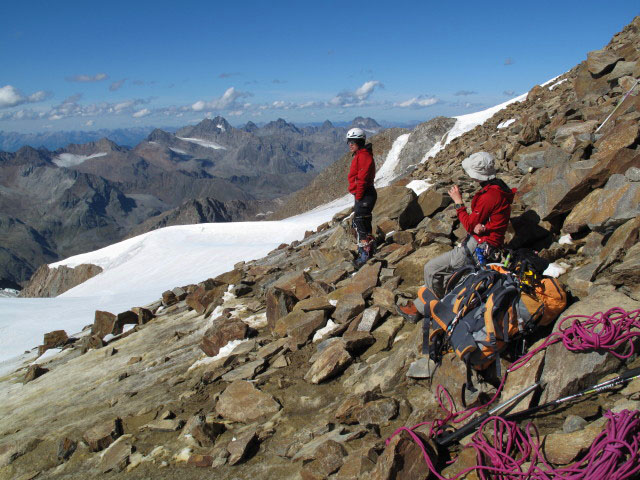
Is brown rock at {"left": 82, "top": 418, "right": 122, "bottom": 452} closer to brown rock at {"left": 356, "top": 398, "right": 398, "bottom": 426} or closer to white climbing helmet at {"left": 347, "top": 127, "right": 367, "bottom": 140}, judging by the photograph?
brown rock at {"left": 356, "top": 398, "right": 398, "bottom": 426}

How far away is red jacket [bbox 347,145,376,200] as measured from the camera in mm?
11641

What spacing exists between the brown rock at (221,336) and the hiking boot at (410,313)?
13.7 ft

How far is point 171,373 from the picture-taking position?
10.4 meters

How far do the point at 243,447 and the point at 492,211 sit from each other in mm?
5695

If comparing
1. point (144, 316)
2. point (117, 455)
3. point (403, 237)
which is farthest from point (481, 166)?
point (144, 316)

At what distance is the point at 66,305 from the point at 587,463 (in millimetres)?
26049

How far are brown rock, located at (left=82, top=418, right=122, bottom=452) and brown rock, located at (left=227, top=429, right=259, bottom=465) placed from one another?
114 inches

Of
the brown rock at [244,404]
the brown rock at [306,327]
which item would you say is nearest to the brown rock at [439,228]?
the brown rock at [306,327]

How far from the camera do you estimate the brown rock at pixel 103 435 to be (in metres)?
7.91

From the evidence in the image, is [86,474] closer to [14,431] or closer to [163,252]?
[14,431]

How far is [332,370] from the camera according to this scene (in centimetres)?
780

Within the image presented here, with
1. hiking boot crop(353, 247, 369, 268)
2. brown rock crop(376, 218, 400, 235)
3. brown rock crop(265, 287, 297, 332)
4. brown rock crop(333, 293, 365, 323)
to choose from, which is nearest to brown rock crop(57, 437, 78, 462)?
brown rock crop(265, 287, 297, 332)

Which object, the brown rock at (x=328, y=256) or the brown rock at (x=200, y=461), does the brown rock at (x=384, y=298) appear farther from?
the brown rock at (x=200, y=461)

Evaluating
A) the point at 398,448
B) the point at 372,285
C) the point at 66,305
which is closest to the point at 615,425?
the point at 398,448
